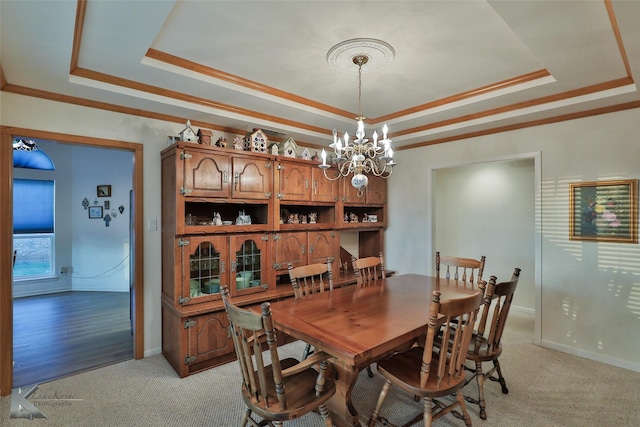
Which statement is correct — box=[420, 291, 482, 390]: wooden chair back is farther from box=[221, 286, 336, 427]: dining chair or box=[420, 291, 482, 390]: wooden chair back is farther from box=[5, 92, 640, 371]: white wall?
box=[5, 92, 640, 371]: white wall

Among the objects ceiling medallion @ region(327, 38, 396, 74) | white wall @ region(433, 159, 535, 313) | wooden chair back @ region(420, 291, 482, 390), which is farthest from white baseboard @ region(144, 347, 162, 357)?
white wall @ region(433, 159, 535, 313)

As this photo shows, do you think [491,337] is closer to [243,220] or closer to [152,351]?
[243,220]

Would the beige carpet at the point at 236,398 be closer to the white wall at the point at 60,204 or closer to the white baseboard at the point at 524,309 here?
the white baseboard at the point at 524,309

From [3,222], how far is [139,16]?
A: 2000 mm

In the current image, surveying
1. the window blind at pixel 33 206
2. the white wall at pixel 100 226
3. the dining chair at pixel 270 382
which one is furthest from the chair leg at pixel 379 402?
the window blind at pixel 33 206

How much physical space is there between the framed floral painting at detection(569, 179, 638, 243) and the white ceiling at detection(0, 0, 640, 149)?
763 millimetres

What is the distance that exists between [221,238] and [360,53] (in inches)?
81.1

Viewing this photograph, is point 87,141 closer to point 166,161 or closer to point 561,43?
point 166,161

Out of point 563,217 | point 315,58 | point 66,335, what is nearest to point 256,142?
point 315,58

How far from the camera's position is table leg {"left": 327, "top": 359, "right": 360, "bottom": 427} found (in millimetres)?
1879

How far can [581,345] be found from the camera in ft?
10.1

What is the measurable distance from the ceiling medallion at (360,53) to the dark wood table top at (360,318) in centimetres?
187

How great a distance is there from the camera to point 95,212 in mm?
5879

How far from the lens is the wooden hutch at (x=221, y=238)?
2.79 meters
